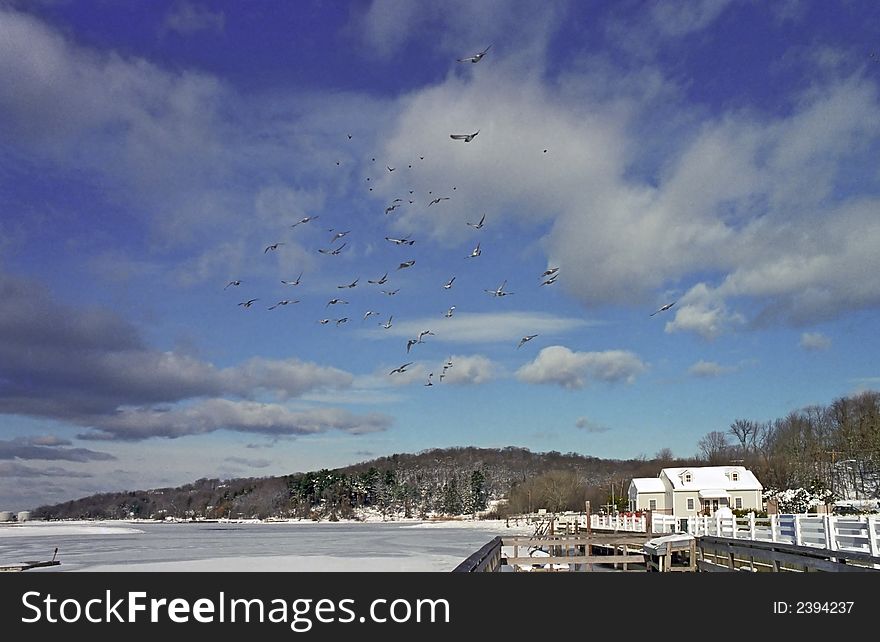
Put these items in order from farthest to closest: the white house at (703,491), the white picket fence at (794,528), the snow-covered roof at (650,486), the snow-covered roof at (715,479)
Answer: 1. the snow-covered roof at (650,486)
2. the snow-covered roof at (715,479)
3. the white house at (703,491)
4. the white picket fence at (794,528)

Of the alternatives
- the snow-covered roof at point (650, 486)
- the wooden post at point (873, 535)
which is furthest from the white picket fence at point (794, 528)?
the snow-covered roof at point (650, 486)

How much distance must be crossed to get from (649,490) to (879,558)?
70433mm

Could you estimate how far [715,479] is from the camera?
85.7 m

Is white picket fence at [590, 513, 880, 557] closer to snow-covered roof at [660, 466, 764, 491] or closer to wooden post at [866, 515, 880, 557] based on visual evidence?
wooden post at [866, 515, 880, 557]

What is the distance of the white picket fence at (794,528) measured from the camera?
23188mm

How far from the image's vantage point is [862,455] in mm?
90250
